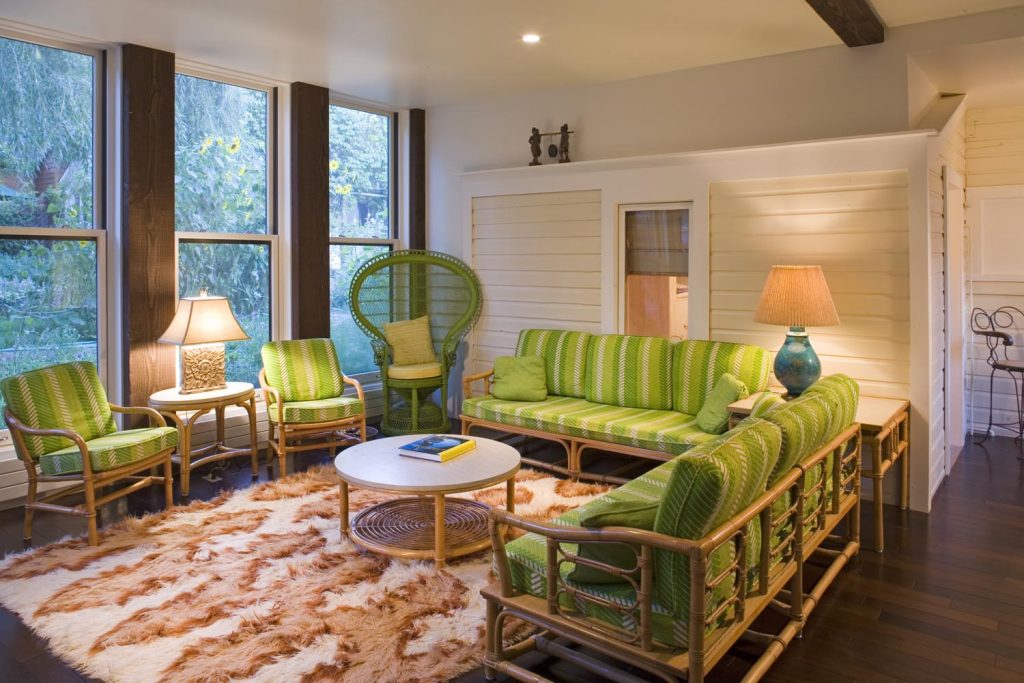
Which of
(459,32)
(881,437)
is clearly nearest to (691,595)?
(881,437)

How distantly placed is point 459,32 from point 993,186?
13.9ft

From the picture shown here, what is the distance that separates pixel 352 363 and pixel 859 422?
13.7ft

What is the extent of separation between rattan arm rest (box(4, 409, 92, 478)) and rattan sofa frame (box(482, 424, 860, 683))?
Result: 91.9 inches

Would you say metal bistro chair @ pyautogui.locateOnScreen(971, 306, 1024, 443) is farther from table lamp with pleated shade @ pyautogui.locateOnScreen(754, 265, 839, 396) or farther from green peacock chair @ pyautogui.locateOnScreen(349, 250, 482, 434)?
green peacock chair @ pyautogui.locateOnScreen(349, 250, 482, 434)

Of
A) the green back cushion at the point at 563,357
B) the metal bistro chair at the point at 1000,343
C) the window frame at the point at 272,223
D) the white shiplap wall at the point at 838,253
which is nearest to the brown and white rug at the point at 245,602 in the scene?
the green back cushion at the point at 563,357

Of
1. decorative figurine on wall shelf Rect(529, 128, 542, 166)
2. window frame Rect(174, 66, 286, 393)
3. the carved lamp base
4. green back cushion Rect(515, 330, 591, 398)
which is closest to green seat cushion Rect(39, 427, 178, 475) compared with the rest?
the carved lamp base

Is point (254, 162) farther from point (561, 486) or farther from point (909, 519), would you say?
point (909, 519)

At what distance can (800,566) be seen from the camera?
2.83 meters

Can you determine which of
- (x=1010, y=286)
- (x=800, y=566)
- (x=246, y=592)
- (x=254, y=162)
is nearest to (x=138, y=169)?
(x=254, y=162)

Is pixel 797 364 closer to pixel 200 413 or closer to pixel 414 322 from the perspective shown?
pixel 414 322

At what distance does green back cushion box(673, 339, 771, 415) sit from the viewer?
4730 millimetres

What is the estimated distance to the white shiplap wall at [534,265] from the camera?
5.73 m

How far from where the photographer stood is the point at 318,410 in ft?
16.6

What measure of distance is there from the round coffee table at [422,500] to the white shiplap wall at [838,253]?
2.05m
